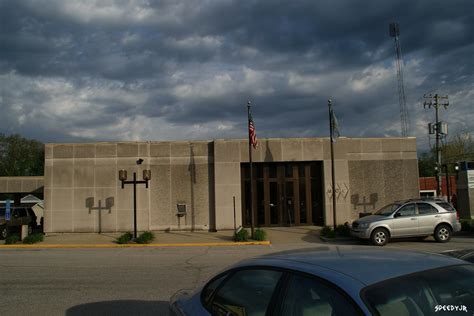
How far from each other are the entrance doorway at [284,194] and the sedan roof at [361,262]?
2101 centimetres

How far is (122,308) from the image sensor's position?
7742mm

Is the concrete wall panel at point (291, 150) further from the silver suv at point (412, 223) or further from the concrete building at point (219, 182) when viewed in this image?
the silver suv at point (412, 223)

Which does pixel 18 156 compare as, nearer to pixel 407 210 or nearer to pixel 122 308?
pixel 407 210

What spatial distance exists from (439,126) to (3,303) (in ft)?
135

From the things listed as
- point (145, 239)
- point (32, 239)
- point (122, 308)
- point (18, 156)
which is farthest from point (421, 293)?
point (18, 156)

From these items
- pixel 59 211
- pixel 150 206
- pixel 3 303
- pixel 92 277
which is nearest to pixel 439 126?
pixel 150 206

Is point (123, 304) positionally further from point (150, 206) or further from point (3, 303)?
point (150, 206)

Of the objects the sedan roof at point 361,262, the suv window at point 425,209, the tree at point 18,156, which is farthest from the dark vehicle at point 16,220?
the tree at point 18,156

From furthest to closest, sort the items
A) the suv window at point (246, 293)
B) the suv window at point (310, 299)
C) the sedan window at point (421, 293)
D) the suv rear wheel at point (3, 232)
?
the suv rear wheel at point (3, 232) < the suv window at point (246, 293) < the suv window at point (310, 299) < the sedan window at point (421, 293)

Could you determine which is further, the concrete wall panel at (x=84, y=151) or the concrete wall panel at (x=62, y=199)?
the concrete wall panel at (x=84, y=151)

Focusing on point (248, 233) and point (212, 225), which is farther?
point (212, 225)

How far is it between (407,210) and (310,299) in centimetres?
1634

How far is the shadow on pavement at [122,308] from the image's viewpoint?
7.45 m

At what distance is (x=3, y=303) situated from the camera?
8.38 meters
